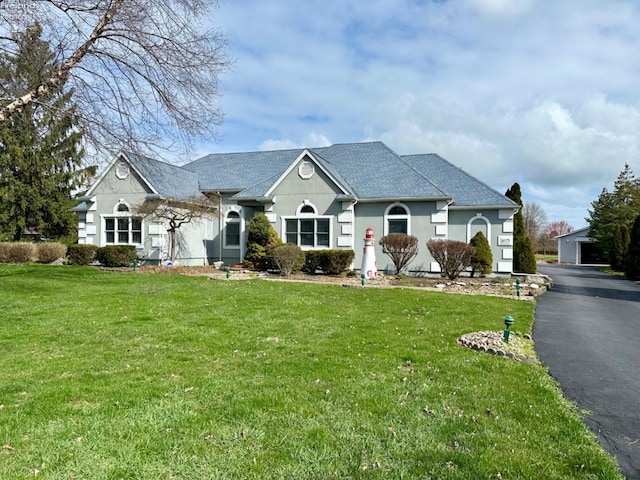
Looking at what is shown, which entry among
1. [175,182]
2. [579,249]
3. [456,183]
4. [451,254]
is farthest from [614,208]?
[175,182]

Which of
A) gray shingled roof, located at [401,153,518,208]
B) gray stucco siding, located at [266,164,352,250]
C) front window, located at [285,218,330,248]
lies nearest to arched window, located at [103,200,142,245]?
gray stucco siding, located at [266,164,352,250]

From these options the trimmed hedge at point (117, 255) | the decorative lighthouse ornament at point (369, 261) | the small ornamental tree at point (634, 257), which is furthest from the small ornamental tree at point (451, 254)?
the trimmed hedge at point (117, 255)

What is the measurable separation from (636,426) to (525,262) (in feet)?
63.2

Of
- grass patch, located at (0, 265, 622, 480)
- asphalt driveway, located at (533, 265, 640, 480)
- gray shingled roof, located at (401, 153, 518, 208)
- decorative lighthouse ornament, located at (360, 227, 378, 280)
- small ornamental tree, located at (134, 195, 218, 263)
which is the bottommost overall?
asphalt driveway, located at (533, 265, 640, 480)

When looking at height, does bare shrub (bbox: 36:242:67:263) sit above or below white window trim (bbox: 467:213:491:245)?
below

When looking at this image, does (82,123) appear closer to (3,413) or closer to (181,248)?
(3,413)

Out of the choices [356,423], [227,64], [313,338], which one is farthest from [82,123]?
[356,423]

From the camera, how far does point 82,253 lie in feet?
70.2

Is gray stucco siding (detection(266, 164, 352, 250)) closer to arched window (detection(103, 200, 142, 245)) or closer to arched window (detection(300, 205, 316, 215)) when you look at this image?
arched window (detection(300, 205, 316, 215))

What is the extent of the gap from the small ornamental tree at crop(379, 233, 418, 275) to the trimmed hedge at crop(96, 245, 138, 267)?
41.8 ft

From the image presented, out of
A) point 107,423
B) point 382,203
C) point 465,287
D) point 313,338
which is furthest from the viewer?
point 382,203

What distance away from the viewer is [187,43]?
10.6 metres

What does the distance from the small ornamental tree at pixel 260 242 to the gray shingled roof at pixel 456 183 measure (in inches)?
358

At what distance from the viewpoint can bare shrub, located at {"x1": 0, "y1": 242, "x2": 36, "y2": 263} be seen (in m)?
23.0
